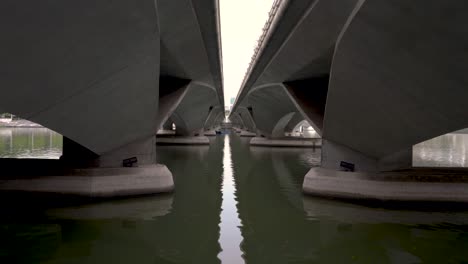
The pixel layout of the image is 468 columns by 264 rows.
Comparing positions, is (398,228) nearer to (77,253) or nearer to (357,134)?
(357,134)

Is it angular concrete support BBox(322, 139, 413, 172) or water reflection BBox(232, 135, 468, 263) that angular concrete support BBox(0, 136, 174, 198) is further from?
angular concrete support BBox(322, 139, 413, 172)

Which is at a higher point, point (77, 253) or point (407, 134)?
point (407, 134)

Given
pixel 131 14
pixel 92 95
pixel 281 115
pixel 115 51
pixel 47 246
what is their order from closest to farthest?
1. pixel 131 14
2. pixel 47 246
3. pixel 115 51
4. pixel 92 95
5. pixel 281 115

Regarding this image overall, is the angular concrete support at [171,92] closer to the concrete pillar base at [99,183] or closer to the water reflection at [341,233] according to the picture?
the concrete pillar base at [99,183]

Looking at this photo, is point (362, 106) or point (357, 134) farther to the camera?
point (357, 134)

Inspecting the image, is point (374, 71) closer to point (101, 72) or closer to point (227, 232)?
point (227, 232)

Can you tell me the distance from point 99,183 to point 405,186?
42.1 ft

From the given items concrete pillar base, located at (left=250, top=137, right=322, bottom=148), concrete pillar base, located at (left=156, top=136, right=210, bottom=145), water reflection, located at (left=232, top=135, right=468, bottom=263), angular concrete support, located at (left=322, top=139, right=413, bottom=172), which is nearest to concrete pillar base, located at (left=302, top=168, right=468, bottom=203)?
angular concrete support, located at (left=322, top=139, right=413, bottom=172)

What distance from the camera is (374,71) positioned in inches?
445

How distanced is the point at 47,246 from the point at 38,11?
6.14 metres

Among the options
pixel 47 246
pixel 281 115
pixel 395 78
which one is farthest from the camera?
pixel 281 115

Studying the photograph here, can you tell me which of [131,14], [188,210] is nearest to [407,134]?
[188,210]

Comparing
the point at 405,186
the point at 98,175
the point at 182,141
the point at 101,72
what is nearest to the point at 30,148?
the point at 182,141

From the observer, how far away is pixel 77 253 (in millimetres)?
9242
